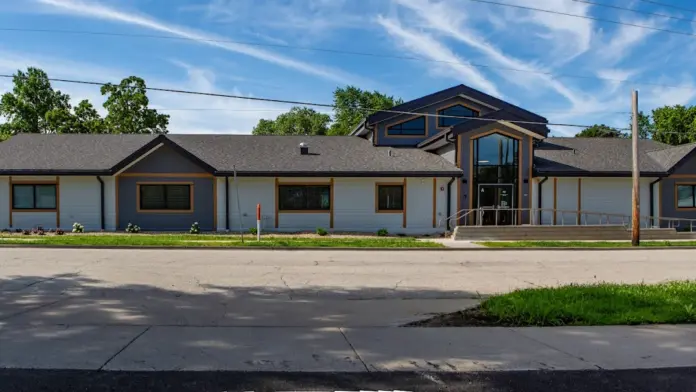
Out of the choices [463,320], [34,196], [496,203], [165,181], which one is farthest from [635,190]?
[34,196]

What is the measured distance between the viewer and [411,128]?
2866cm

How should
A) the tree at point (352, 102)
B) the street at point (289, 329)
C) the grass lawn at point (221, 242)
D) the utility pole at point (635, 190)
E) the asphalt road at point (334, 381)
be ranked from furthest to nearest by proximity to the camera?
the tree at point (352, 102), the utility pole at point (635, 190), the grass lawn at point (221, 242), the street at point (289, 329), the asphalt road at point (334, 381)

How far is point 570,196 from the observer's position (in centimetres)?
2597

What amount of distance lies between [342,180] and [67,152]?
14477 mm

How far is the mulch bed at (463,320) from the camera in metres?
6.82

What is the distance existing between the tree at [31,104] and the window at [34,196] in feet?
90.2

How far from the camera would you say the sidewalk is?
4969mm

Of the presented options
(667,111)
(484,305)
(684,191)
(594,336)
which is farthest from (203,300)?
(667,111)

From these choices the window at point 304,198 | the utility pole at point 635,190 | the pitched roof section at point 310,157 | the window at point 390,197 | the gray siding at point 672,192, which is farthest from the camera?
the gray siding at point 672,192

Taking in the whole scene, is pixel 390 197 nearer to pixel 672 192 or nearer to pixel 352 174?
pixel 352 174

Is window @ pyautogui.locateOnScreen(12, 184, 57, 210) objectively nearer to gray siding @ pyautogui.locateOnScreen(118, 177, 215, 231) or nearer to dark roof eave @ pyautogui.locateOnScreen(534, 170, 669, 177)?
gray siding @ pyautogui.locateOnScreen(118, 177, 215, 231)

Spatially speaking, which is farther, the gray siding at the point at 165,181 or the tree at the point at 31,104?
the tree at the point at 31,104

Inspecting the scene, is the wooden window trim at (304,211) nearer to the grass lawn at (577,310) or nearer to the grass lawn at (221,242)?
the grass lawn at (221,242)

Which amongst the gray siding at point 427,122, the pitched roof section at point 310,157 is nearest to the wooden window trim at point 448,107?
the gray siding at point 427,122
